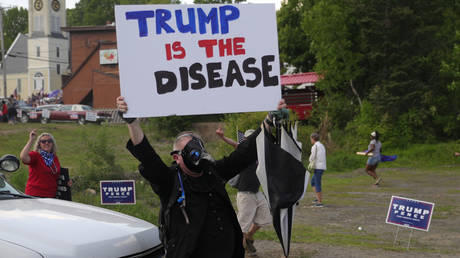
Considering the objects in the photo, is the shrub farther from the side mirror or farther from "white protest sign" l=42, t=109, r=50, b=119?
"white protest sign" l=42, t=109, r=50, b=119

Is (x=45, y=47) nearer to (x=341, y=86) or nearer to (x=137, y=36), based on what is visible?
(x=341, y=86)

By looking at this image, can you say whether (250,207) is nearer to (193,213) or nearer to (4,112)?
(193,213)

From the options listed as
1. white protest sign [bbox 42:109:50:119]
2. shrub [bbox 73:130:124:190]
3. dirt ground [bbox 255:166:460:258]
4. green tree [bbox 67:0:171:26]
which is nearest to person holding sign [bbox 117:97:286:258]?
dirt ground [bbox 255:166:460:258]

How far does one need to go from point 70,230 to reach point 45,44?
87.8 metres

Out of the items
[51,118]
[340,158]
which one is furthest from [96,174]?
[51,118]

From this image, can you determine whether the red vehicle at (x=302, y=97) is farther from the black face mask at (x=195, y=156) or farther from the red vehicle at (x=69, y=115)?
the black face mask at (x=195, y=156)

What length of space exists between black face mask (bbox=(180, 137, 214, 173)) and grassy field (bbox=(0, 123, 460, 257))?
5161 millimetres

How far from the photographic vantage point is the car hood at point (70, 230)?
396 cm

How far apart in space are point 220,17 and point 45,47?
8706 centimetres

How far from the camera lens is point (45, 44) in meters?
86.9

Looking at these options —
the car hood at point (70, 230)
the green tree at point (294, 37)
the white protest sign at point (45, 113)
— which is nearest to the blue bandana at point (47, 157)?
the car hood at point (70, 230)

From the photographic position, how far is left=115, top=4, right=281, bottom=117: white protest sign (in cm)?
483

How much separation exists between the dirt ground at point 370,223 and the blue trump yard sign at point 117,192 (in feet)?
7.88

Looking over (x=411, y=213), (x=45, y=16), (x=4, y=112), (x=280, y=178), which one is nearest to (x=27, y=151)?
(x=280, y=178)
